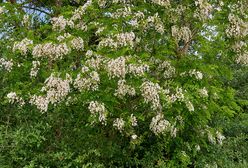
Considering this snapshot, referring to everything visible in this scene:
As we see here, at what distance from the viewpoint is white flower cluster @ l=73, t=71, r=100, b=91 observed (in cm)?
723

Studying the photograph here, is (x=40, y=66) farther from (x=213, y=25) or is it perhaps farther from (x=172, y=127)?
(x=213, y=25)

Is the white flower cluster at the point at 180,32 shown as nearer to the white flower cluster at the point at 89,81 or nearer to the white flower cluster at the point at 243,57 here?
the white flower cluster at the point at 243,57

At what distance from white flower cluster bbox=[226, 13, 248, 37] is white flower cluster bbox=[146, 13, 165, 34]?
65.9 inches

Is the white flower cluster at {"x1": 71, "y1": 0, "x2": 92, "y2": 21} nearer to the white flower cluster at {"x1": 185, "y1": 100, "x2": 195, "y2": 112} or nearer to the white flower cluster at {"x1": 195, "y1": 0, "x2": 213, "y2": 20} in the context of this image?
the white flower cluster at {"x1": 195, "y1": 0, "x2": 213, "y2": 20}

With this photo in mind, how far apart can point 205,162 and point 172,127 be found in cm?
177

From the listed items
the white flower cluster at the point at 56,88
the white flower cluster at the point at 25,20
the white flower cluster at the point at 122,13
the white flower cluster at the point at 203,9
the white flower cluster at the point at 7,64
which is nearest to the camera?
the white flower cluster at the point at 56,88

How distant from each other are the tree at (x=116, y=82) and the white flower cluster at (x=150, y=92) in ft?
0.06

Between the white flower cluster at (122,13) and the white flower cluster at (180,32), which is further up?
the white flower cluster at (122,13)

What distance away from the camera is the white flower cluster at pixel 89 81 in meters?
7.23

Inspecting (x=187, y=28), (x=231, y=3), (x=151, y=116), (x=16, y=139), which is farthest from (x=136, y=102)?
(x=231, y=3)

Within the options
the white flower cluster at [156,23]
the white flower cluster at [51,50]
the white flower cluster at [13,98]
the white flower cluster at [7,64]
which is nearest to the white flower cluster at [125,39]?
the white flower cluster at [156,23]

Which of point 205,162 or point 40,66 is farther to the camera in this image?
point 205,162

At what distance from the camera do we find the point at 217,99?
985cm

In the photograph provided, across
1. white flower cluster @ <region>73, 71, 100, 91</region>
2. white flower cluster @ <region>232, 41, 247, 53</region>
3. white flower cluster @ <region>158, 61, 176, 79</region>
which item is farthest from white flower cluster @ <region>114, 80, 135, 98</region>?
white flower cluster @ <region>232, 41, 247, 53</region>
